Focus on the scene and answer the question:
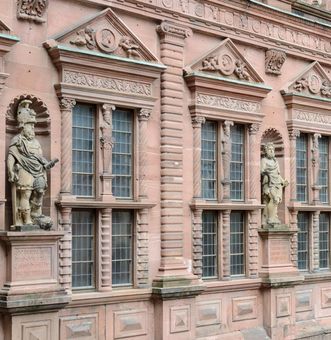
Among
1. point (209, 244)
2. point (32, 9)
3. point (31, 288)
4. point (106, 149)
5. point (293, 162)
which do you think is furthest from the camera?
point (293, 162)

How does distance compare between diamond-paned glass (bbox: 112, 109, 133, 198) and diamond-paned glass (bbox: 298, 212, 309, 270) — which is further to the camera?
diamond-paned glass (bbox: 298, 212, 309, 270)

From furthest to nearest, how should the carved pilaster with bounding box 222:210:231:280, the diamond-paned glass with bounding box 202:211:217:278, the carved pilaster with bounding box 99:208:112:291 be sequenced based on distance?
the carved pilaster with bounding box 222:210:231:280 < the diamond-paned glass with bounding box 202:211:217:278 < the carved pilaster with bounding box 99:208:112:291

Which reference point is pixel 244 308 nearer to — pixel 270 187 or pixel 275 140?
pixel 270 187

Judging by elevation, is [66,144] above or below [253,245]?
above

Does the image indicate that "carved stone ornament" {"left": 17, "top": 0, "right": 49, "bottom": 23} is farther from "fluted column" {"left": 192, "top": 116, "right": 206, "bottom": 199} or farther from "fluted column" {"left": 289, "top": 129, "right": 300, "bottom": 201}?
"fluted column" {"left": 289, "top": 129, "right": 300, "bottom": 201}

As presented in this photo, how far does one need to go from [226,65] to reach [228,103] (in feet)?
3.16

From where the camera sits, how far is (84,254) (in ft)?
49.4

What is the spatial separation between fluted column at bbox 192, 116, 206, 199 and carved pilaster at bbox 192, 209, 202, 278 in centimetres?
46

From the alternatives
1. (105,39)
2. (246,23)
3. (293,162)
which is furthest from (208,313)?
(246,23)

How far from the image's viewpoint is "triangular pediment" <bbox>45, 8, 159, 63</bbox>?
14.6 metres

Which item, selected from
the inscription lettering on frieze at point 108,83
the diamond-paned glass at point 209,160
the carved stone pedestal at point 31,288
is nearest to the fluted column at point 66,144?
the inscription lettering on frieze at point 108,83

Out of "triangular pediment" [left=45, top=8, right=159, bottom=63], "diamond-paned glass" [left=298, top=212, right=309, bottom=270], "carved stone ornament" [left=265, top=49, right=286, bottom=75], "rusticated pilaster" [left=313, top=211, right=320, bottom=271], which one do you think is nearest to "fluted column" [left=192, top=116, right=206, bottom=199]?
"triangular pediment" [left=45, top=8, right=159, bottom=63]

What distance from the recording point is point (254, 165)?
18688 mm

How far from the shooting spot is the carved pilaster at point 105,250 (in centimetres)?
1510
